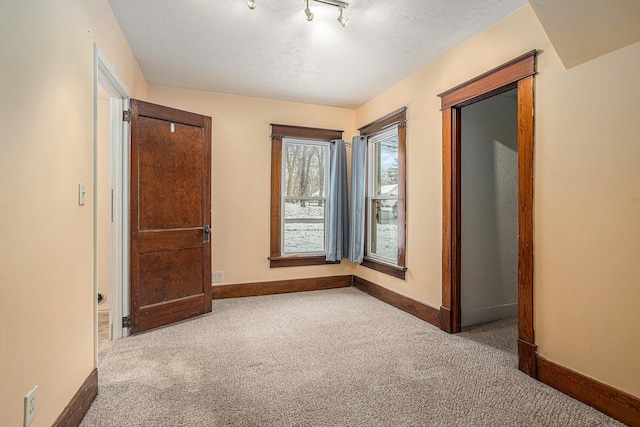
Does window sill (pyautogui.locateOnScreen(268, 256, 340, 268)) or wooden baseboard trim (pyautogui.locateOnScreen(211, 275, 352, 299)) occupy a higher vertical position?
window sill (pyautogui.locateOnScreen(268, 256, 340, 268))

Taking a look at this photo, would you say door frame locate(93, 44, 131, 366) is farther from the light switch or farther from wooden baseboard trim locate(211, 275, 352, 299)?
wooden baseboard trim locate(211, 275, 352, 299)

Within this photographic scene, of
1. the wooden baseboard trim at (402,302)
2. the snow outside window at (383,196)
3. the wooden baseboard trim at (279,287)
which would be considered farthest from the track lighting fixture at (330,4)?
the wooden baseboard trim at (279,287)

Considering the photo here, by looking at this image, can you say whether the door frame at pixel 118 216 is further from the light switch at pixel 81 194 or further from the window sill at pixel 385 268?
the window sill at pixel 385 268

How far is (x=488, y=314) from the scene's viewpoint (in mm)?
3361

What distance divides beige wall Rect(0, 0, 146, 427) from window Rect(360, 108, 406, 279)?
2.85 meters

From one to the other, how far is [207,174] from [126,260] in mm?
1153

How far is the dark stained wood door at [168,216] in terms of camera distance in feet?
9.82

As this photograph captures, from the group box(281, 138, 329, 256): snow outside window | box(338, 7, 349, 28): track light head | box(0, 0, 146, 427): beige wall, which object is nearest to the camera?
box(0, 0, 146, 427): beige wall

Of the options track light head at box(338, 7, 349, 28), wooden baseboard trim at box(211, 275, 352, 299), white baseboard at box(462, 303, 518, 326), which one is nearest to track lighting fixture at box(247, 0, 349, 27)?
track light head at box(338, 7, 349, 28)

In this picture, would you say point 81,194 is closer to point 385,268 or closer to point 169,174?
point 169,174

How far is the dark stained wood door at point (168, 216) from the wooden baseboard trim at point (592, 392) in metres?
3.03

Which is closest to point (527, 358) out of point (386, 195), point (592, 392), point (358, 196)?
point (592, 392)

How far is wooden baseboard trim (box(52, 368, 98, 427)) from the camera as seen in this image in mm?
1602

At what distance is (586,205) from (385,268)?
7.45ft
